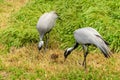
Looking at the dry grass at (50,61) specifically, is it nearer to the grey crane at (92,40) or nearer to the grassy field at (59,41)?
the grassy field at (59,41)

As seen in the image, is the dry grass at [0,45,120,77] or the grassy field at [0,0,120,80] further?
the dry grass at [0,45,120,77]

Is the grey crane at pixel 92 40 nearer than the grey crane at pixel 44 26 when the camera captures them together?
Yes

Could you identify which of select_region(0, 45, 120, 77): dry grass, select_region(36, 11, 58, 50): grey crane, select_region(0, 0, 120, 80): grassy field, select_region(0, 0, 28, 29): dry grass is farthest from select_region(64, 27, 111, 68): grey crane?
select_region(0, 0, 28, 29): dry grass

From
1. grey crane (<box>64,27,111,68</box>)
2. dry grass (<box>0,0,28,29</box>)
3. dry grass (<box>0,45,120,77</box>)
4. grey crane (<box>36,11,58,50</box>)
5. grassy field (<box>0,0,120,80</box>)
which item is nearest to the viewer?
grey crane (<box>64,27,111,68</box>)

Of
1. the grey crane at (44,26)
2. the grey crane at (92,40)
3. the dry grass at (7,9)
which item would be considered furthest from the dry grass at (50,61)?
the dry grass at (7,9)

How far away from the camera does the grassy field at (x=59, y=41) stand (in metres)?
7.53

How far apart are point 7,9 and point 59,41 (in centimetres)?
352

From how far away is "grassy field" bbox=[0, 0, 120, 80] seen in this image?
7531 mm

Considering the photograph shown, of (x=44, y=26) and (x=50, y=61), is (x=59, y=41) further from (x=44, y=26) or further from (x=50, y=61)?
(x=50, y=61)

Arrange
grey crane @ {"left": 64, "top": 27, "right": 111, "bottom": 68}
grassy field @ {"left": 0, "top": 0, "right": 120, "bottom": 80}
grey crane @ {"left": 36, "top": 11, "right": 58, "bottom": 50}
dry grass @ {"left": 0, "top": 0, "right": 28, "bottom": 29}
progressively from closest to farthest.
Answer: grey crane @ {"left": 64, "top": 27, "right": 111, "bottom": 68} < grassy field @ {"left": 0, "top": 0, "right": 120, "bottom": 80} < grey crane @ {"left": 36, "top": 11, "right": 58, "bottom": 50} < dry grass @ {"left": 0, "top": 0, "right": 28, "bottom": 29}

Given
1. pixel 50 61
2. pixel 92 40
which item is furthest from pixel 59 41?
pixel 92 40

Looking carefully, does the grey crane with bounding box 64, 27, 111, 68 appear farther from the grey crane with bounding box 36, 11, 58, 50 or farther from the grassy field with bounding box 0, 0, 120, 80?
the grey crane with bounding box 36, 11, 58, 50

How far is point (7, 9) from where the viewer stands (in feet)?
39.4

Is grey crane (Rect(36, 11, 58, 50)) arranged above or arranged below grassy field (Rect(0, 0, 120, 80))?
above
